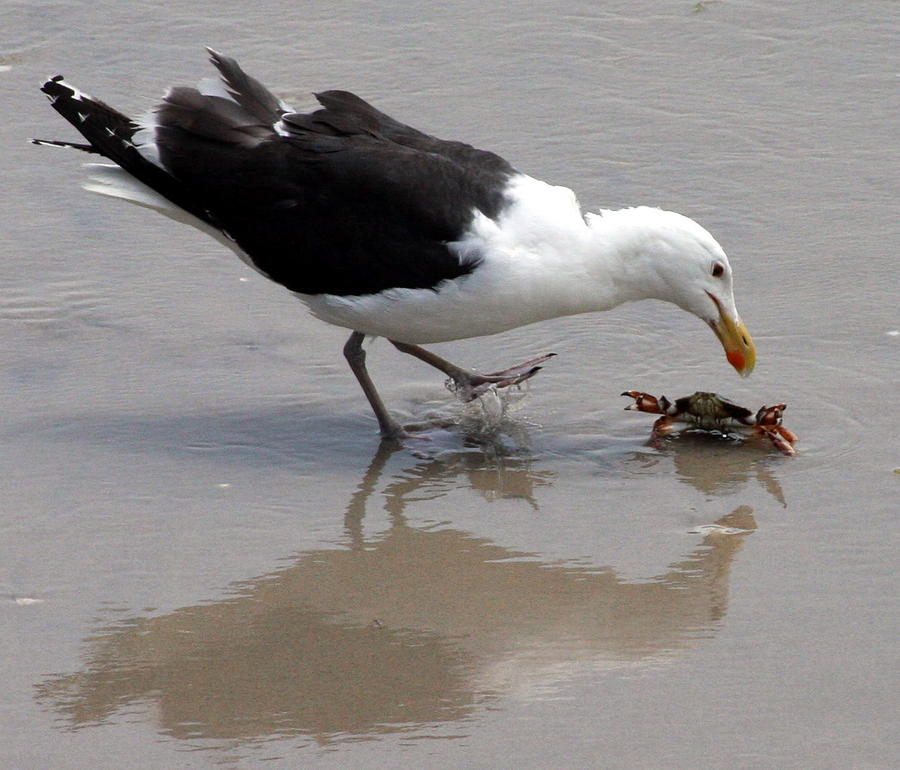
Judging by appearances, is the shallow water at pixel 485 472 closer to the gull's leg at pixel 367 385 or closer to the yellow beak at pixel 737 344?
the gull's leg at pixel 367 385

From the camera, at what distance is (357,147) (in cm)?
554

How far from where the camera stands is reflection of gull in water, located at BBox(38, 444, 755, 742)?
3.79 meters

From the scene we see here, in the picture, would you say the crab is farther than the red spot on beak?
No

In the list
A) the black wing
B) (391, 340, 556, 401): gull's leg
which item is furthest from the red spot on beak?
the black wing

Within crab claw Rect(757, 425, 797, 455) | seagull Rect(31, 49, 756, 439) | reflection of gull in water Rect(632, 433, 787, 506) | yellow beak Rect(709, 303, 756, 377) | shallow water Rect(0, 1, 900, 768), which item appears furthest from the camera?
yellow beak Rect(709, 303, 756, 377)

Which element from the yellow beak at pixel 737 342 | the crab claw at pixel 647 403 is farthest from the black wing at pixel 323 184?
the yellow beak at pixel 737 342

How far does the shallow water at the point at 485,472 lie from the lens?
148 inches

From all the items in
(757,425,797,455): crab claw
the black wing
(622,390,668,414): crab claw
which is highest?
the black wing

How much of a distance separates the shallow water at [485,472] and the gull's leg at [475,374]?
0.10m

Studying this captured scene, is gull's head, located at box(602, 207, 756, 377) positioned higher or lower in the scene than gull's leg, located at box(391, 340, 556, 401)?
higher

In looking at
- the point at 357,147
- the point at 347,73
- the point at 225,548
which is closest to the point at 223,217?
the point at 357,147

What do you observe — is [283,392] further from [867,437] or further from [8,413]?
[867,437]

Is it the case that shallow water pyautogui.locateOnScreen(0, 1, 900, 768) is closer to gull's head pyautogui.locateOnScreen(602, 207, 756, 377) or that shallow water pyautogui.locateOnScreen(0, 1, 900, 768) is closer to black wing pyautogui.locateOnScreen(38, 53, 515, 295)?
gull's head pyautogui.locateOnScreen(602, 207, 756, 377)

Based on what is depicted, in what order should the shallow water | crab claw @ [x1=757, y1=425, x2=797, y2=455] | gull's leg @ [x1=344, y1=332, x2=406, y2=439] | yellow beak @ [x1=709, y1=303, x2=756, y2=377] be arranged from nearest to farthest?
the shallow water
crab claw @ [x1=757, y1=425, x2=797, y2=455]
yellow beak @ [x1=709, y1=303, x2=756, y2=377]
gull's leg @ [x1=344, y1=332, x2=406, y2=439]
